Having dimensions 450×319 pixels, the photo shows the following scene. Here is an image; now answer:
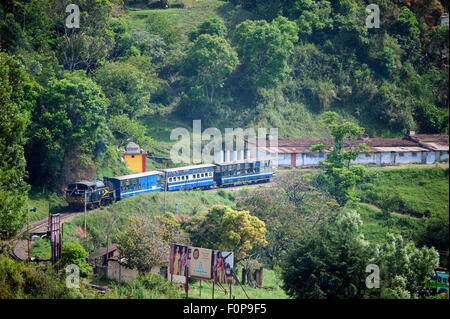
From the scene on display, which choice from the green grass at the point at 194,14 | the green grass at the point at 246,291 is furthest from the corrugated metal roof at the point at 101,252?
the green grass at the point at 194,14

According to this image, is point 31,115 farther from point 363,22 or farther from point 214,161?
point 363,22

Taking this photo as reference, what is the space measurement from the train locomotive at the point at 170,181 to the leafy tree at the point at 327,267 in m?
11.8

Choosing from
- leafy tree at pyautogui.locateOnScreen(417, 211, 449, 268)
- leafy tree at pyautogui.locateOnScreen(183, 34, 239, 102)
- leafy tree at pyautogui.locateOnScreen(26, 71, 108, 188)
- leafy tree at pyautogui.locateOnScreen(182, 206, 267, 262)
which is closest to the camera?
leafy tree at pyautogui.locateOnScreen(182, 206, 267, 262)

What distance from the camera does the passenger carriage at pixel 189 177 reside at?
138ft

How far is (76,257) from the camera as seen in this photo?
3039 cm

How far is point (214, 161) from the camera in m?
49.0

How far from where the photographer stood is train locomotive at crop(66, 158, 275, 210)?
3632 centimetres

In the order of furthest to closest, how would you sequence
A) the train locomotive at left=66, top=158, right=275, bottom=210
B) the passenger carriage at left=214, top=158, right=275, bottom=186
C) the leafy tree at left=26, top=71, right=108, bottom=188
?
1. the passenger carriage at left=214, top=158, right=275, bottom=186
2. the leafy tree at left=26, top=71, right=108, bottom=188
3. the train locomotive at left=66, top=158, right=275, bottom=210

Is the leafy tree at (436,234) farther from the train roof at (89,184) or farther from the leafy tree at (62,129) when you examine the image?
the leafy tree at (62,129)

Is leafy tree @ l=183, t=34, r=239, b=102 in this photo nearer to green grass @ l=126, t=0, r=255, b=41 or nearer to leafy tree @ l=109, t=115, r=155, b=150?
green grass @ l=126, t=0, r=255, b=41

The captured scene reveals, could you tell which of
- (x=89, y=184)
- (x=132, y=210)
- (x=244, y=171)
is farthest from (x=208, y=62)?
(x=89, y=184)

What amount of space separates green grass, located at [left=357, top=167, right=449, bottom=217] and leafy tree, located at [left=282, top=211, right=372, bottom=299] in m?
17.3

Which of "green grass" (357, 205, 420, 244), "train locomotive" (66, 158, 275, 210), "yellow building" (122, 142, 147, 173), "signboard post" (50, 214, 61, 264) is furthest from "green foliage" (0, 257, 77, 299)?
"green grass" (357, 205, 420, 244)

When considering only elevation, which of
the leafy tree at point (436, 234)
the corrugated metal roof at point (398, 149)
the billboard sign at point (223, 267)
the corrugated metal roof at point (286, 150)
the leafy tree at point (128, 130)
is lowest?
the leafy tree at point (436, 234)
